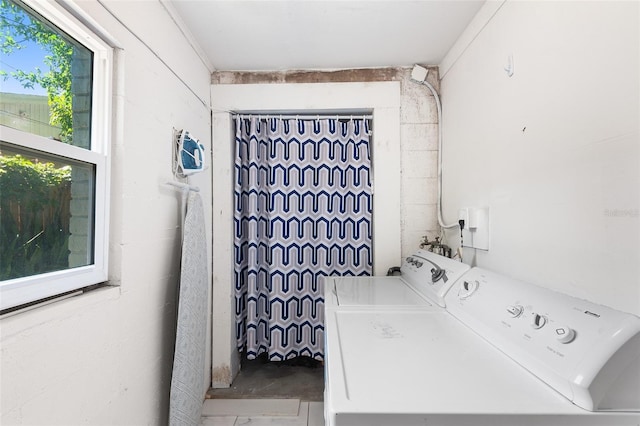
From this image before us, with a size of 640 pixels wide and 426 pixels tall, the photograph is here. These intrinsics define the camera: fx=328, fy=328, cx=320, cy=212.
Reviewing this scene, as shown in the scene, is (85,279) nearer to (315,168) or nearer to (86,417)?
(86,417)

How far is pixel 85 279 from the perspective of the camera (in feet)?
3.76

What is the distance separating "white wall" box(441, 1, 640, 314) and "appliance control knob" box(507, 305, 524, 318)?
0.20 m

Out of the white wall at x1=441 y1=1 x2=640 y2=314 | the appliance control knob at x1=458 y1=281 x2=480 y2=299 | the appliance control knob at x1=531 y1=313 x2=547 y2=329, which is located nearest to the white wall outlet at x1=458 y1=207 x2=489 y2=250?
the white wall at x1=441 y1=1 x2=640 y2=314

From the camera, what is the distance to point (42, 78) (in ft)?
3.39

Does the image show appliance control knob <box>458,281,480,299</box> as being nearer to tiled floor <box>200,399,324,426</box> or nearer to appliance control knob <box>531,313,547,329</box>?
appliance control knob <box>531,313,547,329</box>

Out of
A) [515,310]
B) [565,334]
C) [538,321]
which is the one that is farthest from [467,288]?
[565,334]

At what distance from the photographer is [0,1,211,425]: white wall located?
89 cm

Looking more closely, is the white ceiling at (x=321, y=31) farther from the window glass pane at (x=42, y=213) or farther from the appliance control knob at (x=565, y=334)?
the appliance control knob at (x=565, y=334)

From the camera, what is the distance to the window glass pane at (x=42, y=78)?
91 cm

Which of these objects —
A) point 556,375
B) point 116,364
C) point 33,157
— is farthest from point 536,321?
point 33,157

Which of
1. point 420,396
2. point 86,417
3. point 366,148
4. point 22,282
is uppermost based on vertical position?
point 366,148

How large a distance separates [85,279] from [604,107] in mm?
1759

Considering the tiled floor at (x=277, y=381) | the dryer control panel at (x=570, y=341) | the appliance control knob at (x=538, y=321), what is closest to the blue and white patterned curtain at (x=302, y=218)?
the tiled floor at (x=277, y=381)

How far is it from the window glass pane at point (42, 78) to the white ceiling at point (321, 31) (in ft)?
2.45
